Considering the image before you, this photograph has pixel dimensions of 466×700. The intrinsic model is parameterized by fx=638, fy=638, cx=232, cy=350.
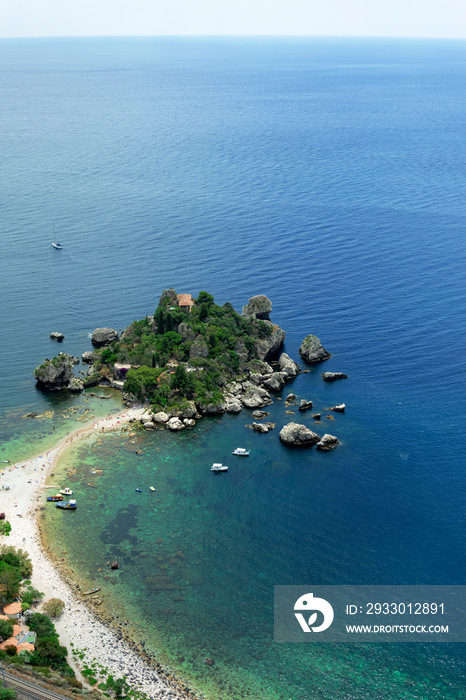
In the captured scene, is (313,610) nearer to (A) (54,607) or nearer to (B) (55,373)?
(A) (54,607)

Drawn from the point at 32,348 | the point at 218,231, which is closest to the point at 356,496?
the point at 32,348

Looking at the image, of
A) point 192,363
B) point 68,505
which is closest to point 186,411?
point 192,363

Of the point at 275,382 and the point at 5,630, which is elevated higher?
the point at 275,382

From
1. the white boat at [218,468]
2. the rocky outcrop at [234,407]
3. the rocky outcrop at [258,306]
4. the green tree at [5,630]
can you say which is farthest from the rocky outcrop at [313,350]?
the green tree at [5,630]

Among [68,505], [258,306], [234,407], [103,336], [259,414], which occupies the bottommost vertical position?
[68,505]

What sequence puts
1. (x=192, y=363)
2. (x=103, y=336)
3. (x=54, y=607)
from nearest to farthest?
(x=54, y=607), (x=192, y=363), (x=103, y=336)

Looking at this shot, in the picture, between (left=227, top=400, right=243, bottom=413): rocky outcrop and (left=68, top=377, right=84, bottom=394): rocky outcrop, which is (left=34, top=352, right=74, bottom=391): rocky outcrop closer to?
(left=68, top=377, right=84, bottom=394): rocky outcrop

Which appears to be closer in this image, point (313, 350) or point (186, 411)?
point (186, 411)
